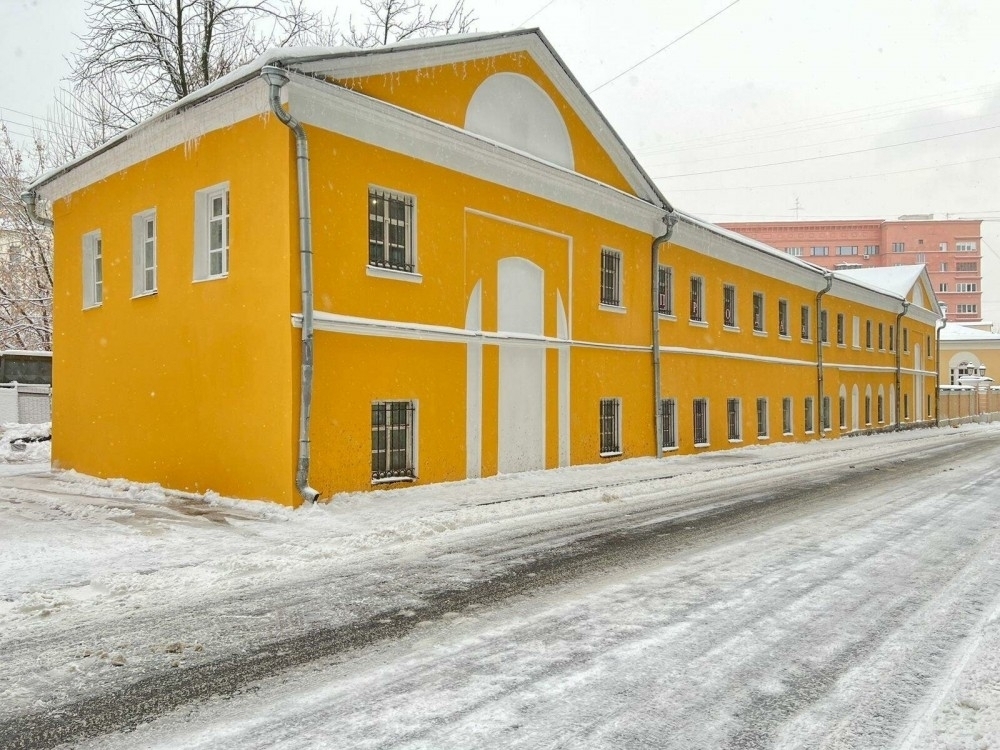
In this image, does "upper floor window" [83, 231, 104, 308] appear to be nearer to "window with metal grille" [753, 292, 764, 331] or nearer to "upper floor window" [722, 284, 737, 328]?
"upper floor window" [722, 284, 737, 328]

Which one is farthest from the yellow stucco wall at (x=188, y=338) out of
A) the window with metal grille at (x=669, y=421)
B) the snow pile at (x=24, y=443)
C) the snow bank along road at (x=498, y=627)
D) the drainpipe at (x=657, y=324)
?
the window with metal grille at (x=669, y=421)

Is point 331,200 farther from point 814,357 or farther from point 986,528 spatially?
point 814,357

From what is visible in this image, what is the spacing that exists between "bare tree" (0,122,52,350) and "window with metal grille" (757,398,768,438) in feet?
79.9

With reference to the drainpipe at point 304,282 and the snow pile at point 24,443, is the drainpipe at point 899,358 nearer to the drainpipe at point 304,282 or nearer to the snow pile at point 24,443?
the drainpipe at point 304,282

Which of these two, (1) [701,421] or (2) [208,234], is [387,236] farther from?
(1) [701,421]

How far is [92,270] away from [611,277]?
10285mm

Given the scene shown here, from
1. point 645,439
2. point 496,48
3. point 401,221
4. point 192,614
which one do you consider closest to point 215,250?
point 401,221

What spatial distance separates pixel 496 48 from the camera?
44.0 ft

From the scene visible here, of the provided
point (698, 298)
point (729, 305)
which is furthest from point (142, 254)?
point (729, 305)

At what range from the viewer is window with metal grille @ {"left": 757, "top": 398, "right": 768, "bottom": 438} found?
23734 millimetres

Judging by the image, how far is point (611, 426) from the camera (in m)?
16.5

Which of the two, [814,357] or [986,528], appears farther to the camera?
[814,357]

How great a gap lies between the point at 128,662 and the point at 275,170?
7.37 meters

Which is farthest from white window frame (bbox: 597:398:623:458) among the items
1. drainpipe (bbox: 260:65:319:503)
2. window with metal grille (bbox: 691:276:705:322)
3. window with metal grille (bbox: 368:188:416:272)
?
drainpipe (bbox: 260:65:319:503)
